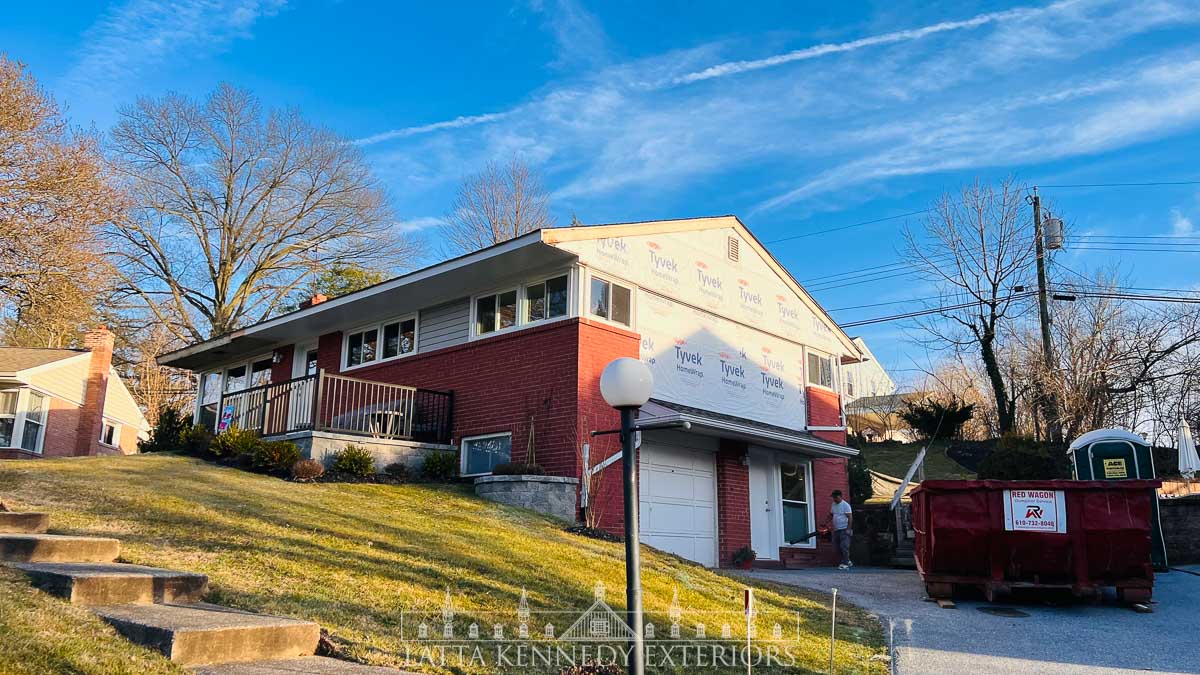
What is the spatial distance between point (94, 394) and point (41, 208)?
35.2 ft

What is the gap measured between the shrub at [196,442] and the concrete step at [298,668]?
1059 centimetres

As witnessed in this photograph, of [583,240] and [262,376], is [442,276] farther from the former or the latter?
[262,376]

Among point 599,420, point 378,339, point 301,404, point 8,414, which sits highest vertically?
point 378,339

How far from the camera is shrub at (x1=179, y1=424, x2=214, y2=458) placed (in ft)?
48.3

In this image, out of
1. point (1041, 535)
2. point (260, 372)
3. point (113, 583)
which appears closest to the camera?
point (113, 583)

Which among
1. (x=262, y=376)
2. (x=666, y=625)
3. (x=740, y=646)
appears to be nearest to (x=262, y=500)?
(x=666, y=625)

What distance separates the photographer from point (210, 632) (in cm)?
477

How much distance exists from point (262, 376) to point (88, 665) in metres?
17.8

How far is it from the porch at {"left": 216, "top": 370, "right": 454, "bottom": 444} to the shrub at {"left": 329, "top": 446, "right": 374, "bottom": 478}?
0.62 m

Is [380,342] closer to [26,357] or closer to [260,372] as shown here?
[260,372]

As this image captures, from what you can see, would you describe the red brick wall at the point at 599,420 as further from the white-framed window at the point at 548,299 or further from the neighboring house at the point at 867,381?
the neighboring house at the point at 867,381

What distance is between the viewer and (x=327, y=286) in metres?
34.0

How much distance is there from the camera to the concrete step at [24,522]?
7.43 metres

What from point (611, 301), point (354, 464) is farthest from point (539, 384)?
point (354, 464)
